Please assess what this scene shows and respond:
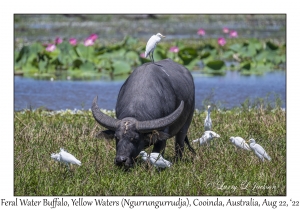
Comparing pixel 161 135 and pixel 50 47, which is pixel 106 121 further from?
pixel 50 47

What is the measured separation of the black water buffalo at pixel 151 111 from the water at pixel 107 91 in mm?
4708

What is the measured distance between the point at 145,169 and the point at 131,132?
423 mm

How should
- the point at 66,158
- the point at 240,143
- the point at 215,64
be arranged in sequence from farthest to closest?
1. the point at 215,64
2. the point at 240,143
3. the point at 66,158

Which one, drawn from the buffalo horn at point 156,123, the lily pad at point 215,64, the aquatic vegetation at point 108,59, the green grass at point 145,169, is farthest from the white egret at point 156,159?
the lily pad at point 215,64

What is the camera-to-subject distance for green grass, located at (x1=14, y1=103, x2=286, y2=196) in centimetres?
661

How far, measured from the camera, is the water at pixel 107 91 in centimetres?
1380

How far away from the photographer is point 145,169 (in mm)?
7043

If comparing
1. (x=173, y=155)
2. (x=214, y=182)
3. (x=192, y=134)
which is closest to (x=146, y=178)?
(x=214, y=182)

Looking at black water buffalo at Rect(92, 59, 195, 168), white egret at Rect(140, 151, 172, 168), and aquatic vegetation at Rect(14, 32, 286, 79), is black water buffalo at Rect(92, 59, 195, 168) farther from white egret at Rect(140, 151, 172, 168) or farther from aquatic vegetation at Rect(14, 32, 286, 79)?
aquatic vegetation at Rect(14, 32, 286, 79)

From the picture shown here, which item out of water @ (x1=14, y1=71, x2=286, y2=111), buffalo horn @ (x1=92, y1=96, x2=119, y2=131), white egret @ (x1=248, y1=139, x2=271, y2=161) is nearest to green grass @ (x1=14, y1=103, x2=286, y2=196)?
white egret @ (x1=248, y1=139, x2=271, y2=161)

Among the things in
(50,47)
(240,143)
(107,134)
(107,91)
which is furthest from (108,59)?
(107,134)

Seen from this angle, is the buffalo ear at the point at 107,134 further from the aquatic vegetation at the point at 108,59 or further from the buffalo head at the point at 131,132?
the aquatic vegetation at the point at 108,59

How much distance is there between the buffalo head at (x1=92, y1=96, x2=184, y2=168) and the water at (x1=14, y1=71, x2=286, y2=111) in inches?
229
